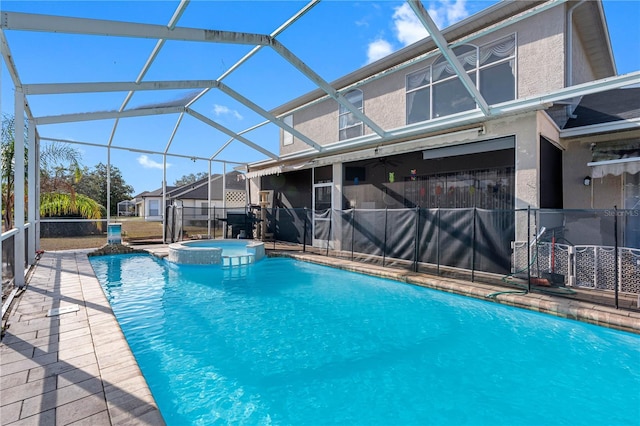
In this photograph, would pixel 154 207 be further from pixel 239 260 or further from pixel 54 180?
pixel 239 260

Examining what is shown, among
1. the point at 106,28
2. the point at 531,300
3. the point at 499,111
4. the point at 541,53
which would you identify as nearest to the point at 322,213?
the point at 499,111

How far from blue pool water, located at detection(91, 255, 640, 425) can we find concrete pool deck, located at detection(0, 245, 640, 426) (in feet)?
1.19

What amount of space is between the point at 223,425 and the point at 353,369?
1.65 metres

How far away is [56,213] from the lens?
16.9 m

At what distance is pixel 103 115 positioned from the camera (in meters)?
9.94

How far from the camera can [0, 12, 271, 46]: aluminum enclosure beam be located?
4.62m

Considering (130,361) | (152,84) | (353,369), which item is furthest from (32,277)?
(353,369)

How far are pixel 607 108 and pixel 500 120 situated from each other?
376cm

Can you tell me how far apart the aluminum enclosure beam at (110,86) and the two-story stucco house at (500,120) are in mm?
4141

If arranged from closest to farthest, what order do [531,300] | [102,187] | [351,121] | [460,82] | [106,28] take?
1. [106,28]
2. [531,300]
3. [460,82]
4. [351,121]
5. [102,187]

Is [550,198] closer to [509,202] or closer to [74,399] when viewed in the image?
[509,202]

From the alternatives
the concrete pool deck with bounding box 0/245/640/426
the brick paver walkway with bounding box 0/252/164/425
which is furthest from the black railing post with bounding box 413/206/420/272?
the brick paver walkway with bounding box 0/252/164/425

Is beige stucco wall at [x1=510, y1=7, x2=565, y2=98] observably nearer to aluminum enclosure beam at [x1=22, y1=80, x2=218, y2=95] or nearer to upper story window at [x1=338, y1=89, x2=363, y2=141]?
upper story window at [x1=338, y1=89, x2=363, y2=141]

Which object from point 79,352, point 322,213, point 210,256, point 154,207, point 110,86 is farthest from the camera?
point 154,207
